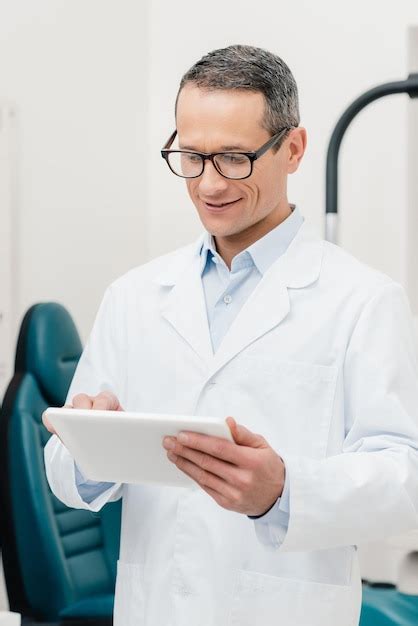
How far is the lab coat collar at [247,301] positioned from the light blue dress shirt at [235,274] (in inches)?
0.6

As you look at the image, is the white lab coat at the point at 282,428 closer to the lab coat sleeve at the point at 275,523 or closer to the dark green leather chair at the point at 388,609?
the lab coat sleeve at the point at 275,523

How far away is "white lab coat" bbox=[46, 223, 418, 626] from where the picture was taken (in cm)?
123

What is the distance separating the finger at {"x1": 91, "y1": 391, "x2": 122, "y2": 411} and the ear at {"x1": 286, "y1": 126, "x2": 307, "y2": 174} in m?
0.38

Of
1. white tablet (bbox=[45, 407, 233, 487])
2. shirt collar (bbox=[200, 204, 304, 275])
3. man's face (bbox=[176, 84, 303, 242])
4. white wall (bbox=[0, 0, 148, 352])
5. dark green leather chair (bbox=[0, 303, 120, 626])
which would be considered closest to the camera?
white tablet (bbox=[45, 407, 233, 487])

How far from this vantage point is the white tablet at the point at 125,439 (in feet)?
3.55

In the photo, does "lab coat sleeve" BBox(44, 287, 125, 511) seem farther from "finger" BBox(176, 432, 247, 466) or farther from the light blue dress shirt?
"finger" BBox(176, 432, 247, 466)

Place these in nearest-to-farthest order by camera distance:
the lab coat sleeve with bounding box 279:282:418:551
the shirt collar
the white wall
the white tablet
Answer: the white tablet < the lab coat sleeve with bounding box 279:282:418:551 < the shirt collar < the white wall

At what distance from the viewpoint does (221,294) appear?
4.66 ft

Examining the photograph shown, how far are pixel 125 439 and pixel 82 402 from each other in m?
0.13

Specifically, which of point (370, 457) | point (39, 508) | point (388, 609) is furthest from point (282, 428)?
point (388, 609)

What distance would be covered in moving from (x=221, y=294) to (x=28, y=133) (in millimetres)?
1361

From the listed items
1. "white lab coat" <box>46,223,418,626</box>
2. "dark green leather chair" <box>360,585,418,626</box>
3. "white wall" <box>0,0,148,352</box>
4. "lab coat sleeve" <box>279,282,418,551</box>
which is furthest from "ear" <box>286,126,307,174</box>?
"white wall" <box>0,0,148,352</box>

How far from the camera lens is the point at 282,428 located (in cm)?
130

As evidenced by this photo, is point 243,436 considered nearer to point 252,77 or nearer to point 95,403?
point 95,403
